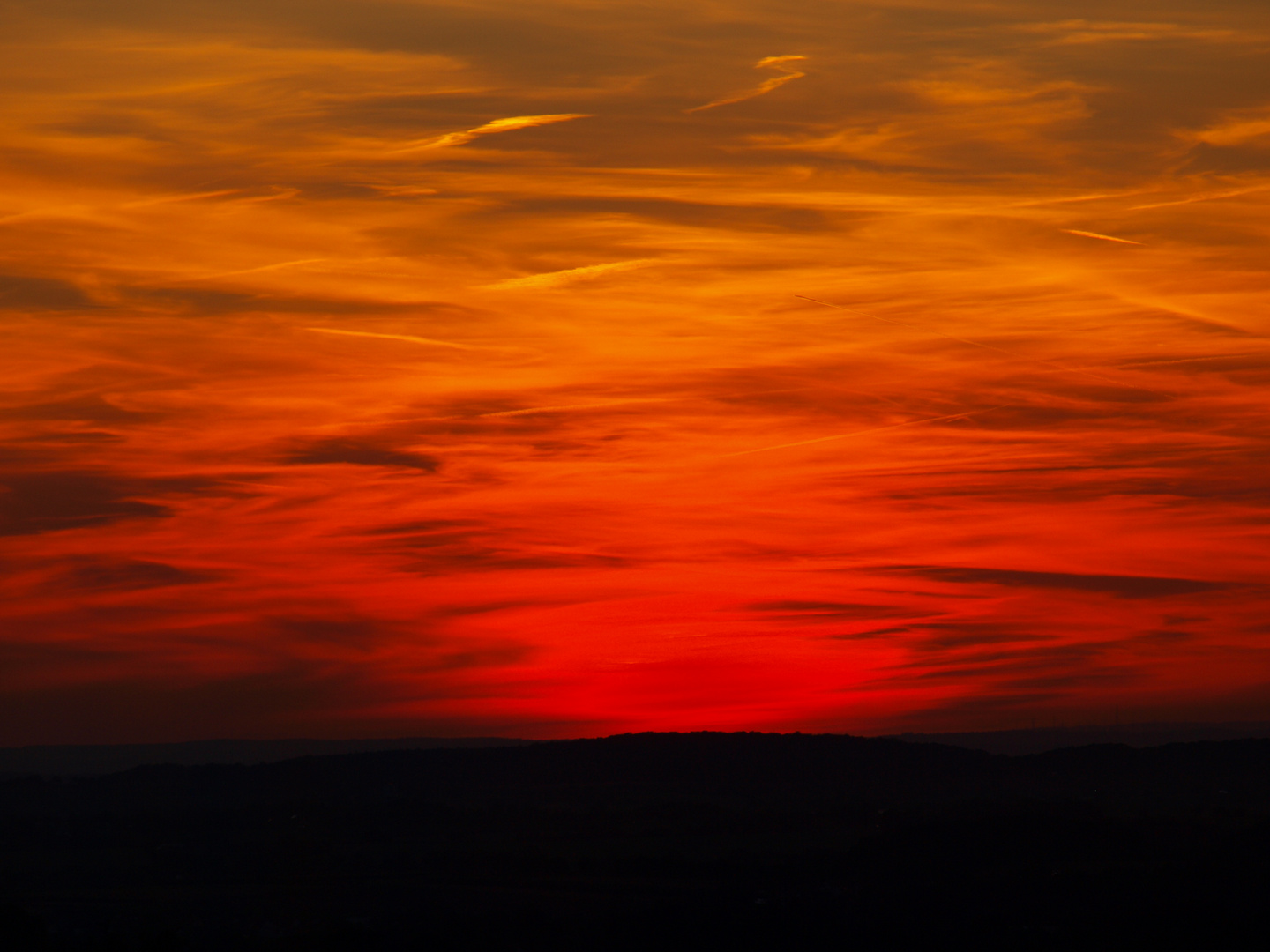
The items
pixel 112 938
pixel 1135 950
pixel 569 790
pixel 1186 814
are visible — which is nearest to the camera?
pixel 112 938

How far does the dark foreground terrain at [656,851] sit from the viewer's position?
2662 inches

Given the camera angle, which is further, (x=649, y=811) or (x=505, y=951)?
(x=649, y=811)

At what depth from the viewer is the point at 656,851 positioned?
11019 centimetres

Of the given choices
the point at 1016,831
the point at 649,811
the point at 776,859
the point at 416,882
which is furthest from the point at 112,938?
the point at 649,811

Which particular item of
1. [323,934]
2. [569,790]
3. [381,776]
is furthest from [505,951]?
[381,776]

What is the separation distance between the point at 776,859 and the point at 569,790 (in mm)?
70351

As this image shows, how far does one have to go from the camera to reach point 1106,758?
17012 centimetres

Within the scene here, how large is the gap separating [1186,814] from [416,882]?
171 ft

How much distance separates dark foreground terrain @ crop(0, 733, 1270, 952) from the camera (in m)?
67.6

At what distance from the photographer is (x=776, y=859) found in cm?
9956

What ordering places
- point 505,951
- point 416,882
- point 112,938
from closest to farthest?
point 112,938 → point 505,951 → point 416,882

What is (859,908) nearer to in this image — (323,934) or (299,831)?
(323,934)

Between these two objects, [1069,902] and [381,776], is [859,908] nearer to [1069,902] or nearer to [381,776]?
[1069,902]

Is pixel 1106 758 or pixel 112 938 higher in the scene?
pixel 1106 758
